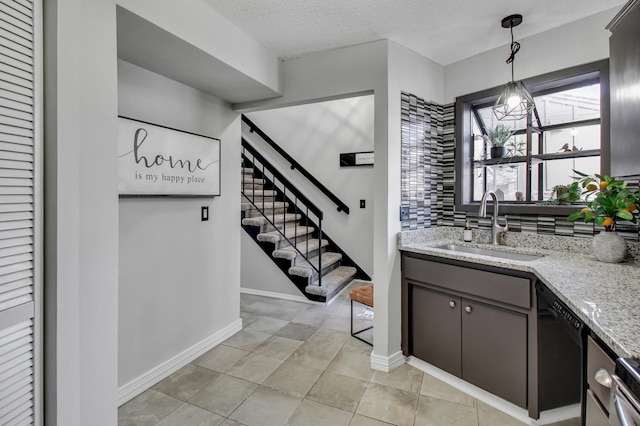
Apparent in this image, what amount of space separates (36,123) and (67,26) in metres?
0.39

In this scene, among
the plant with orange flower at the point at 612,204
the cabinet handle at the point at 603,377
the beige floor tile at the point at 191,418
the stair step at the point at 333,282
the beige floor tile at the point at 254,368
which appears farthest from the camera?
the stair step at the point at 333,282

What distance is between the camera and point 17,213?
1.10m

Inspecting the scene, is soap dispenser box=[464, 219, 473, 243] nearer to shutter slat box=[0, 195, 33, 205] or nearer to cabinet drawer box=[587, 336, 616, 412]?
cabinet drawer box=[587, 336, 616, 412]

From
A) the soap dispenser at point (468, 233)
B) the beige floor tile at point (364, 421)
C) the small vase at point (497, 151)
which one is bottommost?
the beige floor tile at point (364, 421)

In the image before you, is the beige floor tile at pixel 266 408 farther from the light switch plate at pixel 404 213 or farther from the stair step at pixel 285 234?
the stair step at pixel 285 234

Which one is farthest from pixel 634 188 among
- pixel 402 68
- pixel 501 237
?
pixel 402 68

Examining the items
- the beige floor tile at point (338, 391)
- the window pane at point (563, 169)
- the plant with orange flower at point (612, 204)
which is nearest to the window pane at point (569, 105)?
the window pane at point (563, 169)

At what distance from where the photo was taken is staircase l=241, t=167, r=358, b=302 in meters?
3.74

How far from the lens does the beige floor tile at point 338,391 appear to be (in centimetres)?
195

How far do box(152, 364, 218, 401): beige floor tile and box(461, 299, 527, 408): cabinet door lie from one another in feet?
5.78

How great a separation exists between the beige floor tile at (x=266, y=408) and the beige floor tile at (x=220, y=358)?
1.48 ft

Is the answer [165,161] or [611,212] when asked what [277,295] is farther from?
[611,212]

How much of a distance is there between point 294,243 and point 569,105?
120 inches

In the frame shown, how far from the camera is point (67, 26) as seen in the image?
1.19 m
